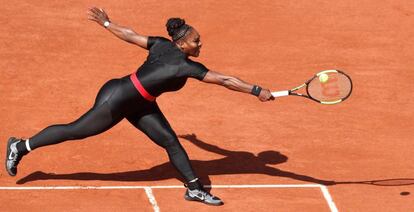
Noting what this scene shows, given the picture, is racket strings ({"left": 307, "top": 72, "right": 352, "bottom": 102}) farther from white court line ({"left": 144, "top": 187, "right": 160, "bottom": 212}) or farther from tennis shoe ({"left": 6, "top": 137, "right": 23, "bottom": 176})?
tennis shoe ({"left": 6, "top": 137, "right": 23, "bottom": 176})

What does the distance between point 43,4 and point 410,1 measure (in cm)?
814

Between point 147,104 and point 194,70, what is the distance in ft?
3.43

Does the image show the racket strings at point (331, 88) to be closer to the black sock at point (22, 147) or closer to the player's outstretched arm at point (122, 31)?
the player's outstretched arm at point (122, 31)

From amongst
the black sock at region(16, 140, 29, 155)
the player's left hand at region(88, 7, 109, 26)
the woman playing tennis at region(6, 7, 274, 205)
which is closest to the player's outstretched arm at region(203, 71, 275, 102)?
the woman playing tennis at region(6, 7, 274, 205)

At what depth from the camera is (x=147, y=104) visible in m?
14.7

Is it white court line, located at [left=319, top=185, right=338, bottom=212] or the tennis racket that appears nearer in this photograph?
the tennis racket

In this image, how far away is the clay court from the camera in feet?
50.2

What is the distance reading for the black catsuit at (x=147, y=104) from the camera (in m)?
14.2

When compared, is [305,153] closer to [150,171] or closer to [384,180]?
[384,180]

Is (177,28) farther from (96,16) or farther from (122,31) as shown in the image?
(96,16)

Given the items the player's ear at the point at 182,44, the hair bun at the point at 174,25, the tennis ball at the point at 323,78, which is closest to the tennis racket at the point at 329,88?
the tennis ball at the point at 323,78

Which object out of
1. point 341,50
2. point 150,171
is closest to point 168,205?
point 150,171

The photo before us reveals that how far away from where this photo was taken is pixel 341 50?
2083 centimetres

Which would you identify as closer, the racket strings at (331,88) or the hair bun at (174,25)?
the hair bun at (174,25)
